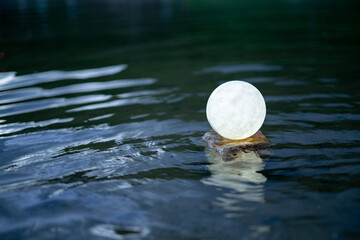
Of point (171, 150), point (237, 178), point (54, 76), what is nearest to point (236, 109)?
point (237, 178)

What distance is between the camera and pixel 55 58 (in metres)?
10.0

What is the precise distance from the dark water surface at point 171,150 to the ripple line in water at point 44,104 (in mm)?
35

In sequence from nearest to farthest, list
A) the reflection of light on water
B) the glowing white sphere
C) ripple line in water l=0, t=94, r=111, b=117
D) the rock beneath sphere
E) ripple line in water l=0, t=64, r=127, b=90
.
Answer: the reflection of light on water → the glowing white sphere → the rock beneath sphere → ripple line in water l=0, t=94, r=111, b=117 → ripple line in water l=0, t=64, r=127, b=90

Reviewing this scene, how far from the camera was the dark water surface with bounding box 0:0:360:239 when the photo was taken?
3.06 metres

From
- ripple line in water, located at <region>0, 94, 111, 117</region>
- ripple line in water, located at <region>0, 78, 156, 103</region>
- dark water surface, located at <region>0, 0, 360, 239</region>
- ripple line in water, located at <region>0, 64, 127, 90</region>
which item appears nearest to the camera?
dark water surface, located at <region>0, 0, 360, 239</region>

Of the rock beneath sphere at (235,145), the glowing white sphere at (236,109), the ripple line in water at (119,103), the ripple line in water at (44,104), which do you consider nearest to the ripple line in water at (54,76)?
the ripple line in water at (44,104)

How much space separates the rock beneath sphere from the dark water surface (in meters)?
0.10

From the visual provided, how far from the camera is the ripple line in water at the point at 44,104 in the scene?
6.07 metres

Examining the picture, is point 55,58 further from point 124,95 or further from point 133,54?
point 124,95

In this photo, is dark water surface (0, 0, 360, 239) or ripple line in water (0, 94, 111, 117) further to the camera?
ripple line in water (0, 94, 111, 117)

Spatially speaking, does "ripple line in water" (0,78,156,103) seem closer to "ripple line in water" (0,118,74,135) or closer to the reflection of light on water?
"ripple line in water" (0,118,74,135)

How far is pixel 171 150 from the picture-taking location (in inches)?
172

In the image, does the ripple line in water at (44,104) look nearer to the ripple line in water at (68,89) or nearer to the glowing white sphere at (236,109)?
the ripple line in water at (68,89)

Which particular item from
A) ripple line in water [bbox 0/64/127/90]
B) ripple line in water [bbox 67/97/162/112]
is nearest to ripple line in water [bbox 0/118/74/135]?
ripple line in water [bbox 67/97/162/112]
